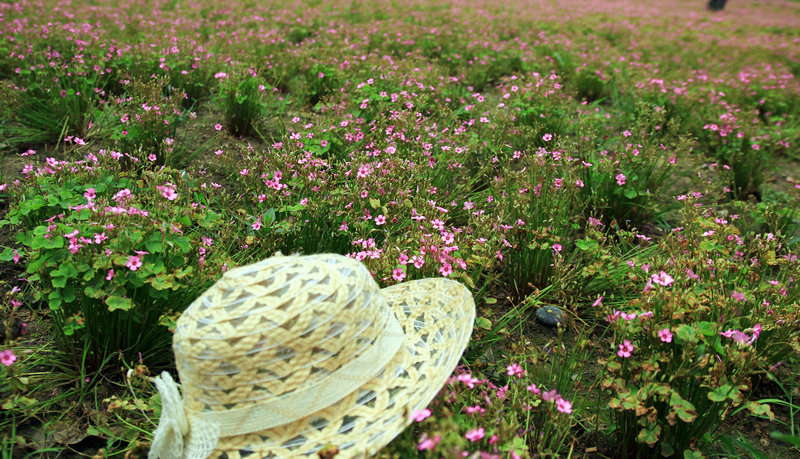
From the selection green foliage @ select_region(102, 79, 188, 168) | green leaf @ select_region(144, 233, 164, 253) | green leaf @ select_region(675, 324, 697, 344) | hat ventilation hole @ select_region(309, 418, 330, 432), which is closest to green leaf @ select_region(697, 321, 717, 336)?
green leaf @ select_region(675, 324, 697, 344)

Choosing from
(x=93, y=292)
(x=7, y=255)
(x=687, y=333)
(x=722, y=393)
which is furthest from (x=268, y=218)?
(x=722, y=393)

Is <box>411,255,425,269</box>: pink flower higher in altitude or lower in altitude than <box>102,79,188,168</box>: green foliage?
lower

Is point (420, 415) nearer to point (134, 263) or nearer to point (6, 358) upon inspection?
point (134, 263)

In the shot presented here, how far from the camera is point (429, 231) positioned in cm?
300

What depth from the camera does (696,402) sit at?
6.76 ft

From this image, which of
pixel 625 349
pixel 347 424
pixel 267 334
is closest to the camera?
pixel 267 334

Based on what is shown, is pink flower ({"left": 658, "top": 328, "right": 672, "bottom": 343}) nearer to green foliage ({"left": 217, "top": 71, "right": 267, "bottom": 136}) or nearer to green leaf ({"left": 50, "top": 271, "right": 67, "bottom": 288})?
green leaf ({"left": 50, "top": 271, "right": 67, "bottom": 288})

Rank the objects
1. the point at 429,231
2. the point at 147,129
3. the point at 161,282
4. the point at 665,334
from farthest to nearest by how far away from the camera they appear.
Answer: the point at 147,129 < the point at 429,231 < the point at 161,282 < the point at 665,334

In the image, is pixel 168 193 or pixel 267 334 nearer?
pixel 267 334

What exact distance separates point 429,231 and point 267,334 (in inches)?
60.2

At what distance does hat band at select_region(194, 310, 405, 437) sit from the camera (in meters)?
1.67

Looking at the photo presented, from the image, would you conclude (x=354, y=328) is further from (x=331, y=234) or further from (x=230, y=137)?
(x=230, y=137)

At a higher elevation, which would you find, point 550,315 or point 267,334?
point 267,334

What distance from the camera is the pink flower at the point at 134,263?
2.14 metres
